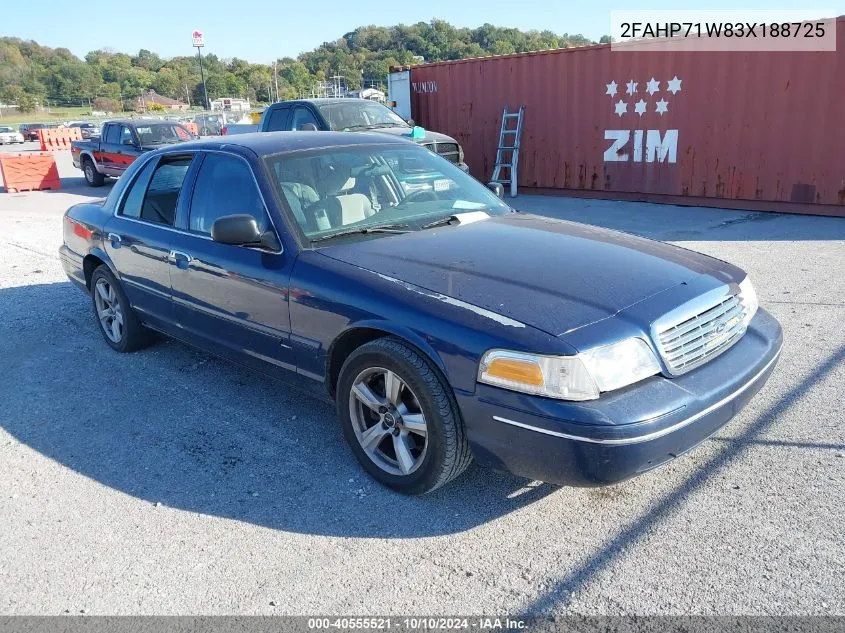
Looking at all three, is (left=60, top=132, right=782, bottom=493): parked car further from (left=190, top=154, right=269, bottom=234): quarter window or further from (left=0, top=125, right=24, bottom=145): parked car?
(left=0, top=125, right=24, bottom=145): parked car

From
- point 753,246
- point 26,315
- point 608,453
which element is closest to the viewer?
point 608,453

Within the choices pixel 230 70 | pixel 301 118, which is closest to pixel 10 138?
pixel 301 118

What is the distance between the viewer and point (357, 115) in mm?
11164

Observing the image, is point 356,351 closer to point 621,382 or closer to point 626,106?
point 621,382

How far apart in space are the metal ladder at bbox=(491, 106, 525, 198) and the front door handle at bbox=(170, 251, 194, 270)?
9.91 meters

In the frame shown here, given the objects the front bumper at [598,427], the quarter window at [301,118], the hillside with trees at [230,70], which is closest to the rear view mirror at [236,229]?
the front bumper at [598,427]

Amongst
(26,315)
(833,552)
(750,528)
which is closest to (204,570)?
(750,528)

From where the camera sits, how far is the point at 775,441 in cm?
349

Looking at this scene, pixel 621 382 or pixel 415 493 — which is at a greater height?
pixel 621 382

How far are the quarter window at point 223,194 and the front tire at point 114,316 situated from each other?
1253 mm

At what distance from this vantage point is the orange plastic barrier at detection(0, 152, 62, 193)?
55.6ft

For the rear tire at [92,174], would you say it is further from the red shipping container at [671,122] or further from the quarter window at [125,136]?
the red shipping container at [671,122]

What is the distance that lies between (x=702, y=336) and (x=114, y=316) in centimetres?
426

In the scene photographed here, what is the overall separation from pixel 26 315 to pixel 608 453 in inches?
228
